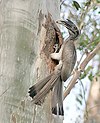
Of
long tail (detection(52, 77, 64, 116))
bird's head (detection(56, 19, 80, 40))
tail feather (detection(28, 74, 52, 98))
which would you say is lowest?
long tail (detection(52, 77, 64, 116))

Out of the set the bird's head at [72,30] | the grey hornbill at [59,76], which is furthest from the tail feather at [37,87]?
the bird's head at [72,30]

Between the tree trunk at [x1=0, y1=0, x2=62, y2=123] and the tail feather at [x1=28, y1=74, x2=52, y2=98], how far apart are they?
0.06ft

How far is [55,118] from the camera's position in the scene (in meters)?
1.76

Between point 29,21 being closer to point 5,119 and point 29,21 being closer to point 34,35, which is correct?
point 34,35

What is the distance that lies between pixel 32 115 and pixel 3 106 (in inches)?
5.6

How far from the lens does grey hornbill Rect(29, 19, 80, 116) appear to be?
66.6 inches

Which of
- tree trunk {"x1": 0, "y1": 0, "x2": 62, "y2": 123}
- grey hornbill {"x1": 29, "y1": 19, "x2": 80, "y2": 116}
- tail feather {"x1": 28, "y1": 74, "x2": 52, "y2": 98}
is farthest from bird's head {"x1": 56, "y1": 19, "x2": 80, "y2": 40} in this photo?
tail feather {"x1": 28, "y1": 74, "x2": 52, "y2": 98}

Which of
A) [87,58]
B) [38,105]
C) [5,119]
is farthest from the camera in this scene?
[87,58]

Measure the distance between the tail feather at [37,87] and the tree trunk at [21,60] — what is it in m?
0.02

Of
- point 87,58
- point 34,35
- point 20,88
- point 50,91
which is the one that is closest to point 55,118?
point 50,91

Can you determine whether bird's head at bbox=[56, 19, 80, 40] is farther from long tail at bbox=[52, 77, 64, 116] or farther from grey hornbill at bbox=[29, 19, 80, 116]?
long tail at bbox=[52, 77, 64, 116]

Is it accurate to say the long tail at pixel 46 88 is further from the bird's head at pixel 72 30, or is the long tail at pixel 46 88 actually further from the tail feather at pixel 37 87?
the bird's head at pixel 72 30

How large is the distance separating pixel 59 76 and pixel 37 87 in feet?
0.65

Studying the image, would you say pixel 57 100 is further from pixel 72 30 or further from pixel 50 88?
pixel 72 30
